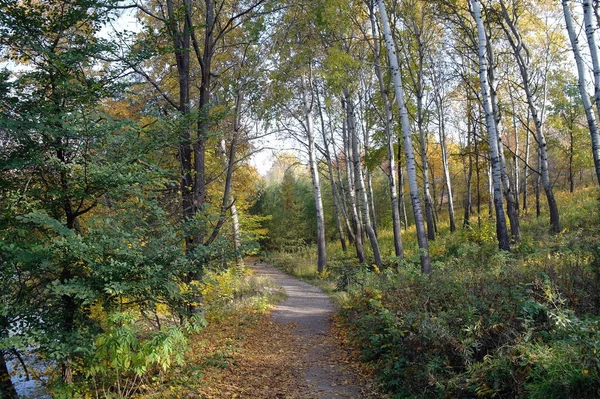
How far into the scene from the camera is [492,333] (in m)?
Result: 4.87

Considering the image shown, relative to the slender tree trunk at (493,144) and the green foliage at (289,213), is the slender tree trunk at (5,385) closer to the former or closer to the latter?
the slender tree trunk at (493,144)

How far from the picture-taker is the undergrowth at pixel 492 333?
359cm

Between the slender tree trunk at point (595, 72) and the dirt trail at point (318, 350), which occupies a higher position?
the slender tree trunk at point (595, 72)

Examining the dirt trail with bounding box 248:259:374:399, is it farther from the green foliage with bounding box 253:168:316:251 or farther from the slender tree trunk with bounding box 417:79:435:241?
the green foliage with bounding box 253:168:316:251

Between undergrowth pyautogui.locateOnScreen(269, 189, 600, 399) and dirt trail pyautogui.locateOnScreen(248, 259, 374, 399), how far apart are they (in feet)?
1.51

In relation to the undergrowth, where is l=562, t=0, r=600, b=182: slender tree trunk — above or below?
above

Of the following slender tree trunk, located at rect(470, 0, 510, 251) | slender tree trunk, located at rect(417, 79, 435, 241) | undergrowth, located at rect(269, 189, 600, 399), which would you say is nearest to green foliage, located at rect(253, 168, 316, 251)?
slender tree trunk, located at rect(417, 79, 435, 241)

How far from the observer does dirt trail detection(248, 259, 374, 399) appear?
5.93 metres

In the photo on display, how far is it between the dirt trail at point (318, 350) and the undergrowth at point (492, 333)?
46 centimetres

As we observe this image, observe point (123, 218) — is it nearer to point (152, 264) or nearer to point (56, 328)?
point (152, 264)

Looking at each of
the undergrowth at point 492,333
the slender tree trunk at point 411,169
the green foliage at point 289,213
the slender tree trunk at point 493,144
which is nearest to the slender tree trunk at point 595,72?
the slender tree trunk at point 493,144

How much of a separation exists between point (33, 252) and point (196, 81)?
8.16m

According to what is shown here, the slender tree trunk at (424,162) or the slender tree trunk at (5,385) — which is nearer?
the slender tree trunk at (5,385)

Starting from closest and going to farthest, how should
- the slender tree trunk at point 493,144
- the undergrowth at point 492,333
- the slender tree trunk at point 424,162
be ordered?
the undergrowth at point 492,333 < the slender tree trunk at point 493,144 < the slender tree trunk at point 424,162
